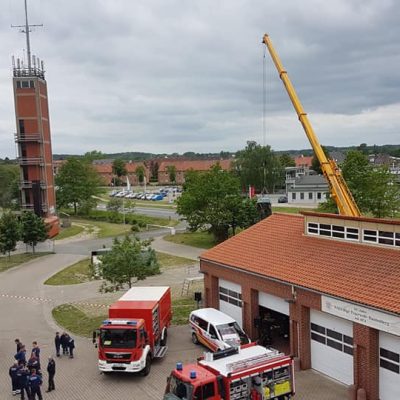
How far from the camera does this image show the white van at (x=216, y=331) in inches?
776

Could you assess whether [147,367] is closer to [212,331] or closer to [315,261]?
[212,331]

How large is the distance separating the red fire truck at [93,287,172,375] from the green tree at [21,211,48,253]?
2894 cm

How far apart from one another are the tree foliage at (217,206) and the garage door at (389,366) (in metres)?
30.9

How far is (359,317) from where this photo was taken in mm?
15961

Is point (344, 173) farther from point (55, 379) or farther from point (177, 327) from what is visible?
point (55, 379)

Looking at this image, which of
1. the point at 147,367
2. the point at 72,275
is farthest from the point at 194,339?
the point at 72,275

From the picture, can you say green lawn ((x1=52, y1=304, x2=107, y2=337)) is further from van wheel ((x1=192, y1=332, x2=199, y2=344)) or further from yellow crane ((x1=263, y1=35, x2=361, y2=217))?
yellow crane ((x1=263, y1=35, x2=361, y2=217))

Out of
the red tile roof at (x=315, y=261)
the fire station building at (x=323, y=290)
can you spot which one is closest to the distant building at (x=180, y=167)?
the red tile roof at (x=315, y=261)

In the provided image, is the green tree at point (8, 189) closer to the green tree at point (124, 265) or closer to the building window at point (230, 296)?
the green tree at point (124, 265)

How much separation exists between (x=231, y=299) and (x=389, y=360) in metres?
9.27

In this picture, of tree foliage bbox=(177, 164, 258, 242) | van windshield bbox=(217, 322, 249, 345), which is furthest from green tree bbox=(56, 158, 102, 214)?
van windshield bbox=(217, 322, 249, 345)

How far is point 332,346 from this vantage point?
17.8 metres

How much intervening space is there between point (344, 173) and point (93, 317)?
27.9 metres

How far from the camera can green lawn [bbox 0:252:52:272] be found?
42.5 meters
